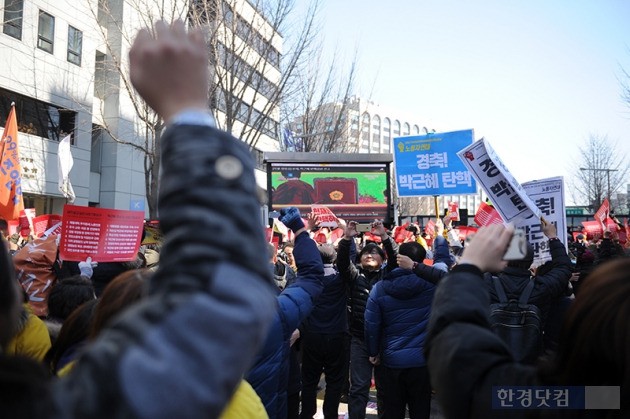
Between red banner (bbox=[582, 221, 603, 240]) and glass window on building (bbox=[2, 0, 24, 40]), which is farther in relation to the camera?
glass window on building (bbox=[2, 0, 24, 40])

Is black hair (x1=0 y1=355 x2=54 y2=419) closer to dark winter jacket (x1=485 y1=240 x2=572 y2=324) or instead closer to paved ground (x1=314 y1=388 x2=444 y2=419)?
dark winter jacket (x1=485 y1=240 x2=572 y2=324)

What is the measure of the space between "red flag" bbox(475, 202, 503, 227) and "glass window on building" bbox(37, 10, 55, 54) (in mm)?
19678

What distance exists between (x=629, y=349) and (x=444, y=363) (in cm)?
47

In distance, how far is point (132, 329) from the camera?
0.84m

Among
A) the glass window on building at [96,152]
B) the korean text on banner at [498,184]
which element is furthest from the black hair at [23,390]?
the glass window on building at [96,152]

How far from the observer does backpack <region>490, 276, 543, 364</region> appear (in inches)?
170

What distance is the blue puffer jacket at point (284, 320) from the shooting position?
3.21 meters

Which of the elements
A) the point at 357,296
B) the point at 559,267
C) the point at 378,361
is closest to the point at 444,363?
the point at 559,267

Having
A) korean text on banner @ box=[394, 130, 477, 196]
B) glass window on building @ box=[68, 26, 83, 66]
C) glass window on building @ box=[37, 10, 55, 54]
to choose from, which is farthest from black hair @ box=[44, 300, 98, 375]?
glass window on building @ box=[68, 26, 83, 66]

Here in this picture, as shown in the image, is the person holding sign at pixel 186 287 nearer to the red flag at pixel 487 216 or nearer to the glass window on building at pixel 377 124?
the red flag at pixel 487 216

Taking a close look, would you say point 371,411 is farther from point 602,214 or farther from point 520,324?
point 602,214

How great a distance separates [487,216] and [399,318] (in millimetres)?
1504

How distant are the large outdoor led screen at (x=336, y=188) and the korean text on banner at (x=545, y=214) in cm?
995

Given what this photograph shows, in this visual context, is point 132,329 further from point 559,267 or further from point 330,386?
point 330,386
